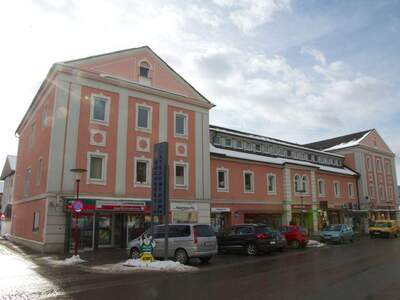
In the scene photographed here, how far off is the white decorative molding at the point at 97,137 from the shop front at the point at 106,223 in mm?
3622

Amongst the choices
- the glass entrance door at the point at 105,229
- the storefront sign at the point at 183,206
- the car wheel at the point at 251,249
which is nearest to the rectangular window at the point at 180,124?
the storefront sign at the point at 183,206

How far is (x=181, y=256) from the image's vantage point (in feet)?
49.9

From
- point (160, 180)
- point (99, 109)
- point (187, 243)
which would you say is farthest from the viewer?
point (99, 109)

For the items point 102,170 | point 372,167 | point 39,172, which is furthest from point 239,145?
point 372,167

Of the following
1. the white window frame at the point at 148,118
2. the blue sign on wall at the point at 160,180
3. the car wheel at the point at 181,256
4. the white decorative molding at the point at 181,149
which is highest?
the white window frame at the point at 148,118

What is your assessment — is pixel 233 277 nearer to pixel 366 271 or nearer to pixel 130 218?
pixel 366 271

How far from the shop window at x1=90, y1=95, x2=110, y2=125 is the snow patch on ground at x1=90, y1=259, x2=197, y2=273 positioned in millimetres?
10615

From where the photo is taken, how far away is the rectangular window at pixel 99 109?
885 inches

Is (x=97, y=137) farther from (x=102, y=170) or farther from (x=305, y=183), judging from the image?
(x=305, y=183)

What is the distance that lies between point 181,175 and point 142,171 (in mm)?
3152

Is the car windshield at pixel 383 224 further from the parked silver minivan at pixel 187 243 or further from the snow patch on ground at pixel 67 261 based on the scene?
the snow patch on ground at pixel 67 261

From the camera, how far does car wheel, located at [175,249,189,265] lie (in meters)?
15.1

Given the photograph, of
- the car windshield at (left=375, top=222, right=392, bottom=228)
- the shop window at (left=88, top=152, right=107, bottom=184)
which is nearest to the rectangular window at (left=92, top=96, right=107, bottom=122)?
the shop window at (left=88, top=152, right=107, bottom=184)

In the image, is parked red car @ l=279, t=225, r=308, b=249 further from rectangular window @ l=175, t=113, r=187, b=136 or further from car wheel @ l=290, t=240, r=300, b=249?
rectangular window @ l=175, t=113, r=187, b=136
